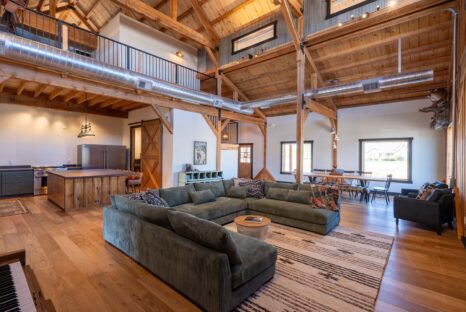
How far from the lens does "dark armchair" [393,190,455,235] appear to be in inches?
162

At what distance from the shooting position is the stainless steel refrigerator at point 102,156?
8.19 m

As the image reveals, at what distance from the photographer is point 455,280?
2.63 meters

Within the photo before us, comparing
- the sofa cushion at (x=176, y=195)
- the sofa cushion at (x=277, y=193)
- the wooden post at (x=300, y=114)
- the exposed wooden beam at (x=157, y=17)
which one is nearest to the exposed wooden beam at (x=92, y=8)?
the exposed wooden beam at (x=157, y=17)

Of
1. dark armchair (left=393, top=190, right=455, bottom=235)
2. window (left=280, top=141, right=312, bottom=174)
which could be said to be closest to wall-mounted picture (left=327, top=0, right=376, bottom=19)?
dark armchair (left=393, top=190, right=455, bottom=235)

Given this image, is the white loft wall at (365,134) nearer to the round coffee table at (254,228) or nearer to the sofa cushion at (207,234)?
the round coffee table at (254,228)

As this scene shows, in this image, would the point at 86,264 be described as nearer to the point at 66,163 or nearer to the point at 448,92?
the point at 66,163

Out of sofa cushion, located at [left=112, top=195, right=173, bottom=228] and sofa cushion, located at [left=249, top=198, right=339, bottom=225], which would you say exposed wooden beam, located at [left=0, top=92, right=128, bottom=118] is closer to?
sofa cushion, located at [left=112, top=195, right=173, bottom=228]

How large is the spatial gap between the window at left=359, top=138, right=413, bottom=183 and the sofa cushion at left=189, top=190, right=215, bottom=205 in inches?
266

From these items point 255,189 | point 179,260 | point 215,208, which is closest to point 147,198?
point 215,208

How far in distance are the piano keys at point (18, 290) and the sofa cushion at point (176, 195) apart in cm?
277

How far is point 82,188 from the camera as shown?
5578 millimetres

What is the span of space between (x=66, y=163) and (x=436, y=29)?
11.9 metres

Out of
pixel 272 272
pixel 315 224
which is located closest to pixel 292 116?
pixel 315 224

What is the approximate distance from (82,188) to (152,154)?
114 inches
